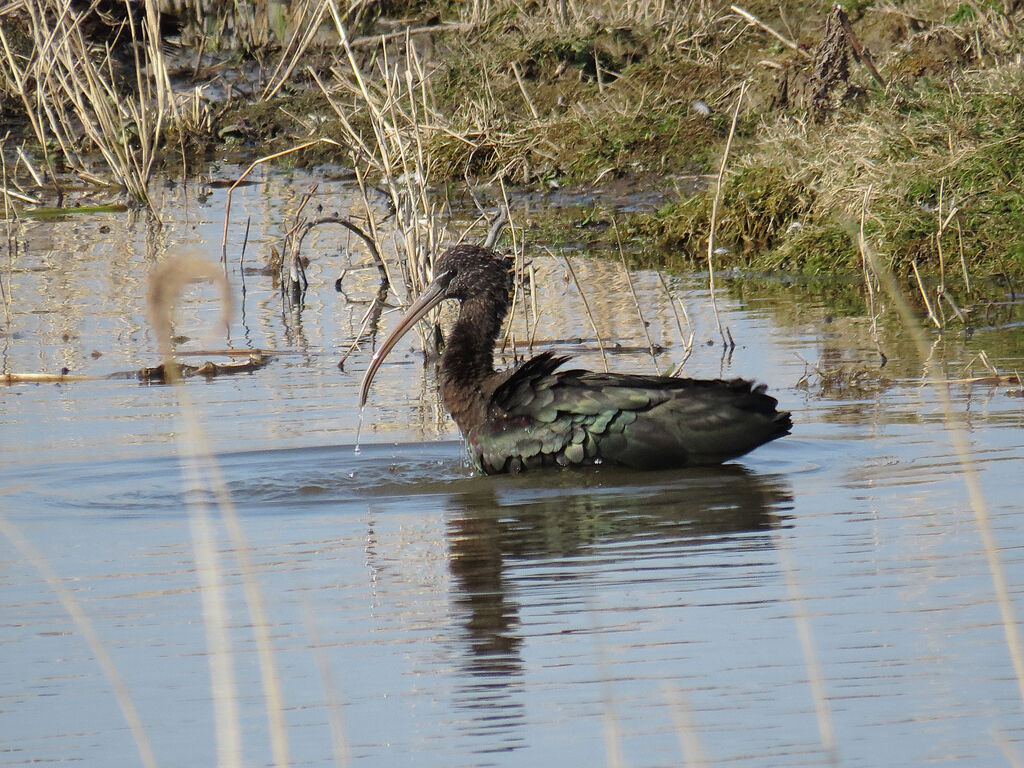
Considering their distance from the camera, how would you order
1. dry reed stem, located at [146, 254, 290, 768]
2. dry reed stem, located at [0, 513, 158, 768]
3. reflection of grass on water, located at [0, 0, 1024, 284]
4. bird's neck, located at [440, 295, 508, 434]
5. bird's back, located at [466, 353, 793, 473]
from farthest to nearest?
reflection of grass on water, located at [0, 0, 1024, 284] < bird's neck, located at [440, 295, 508, 434] < bird's back, located at [466, 353, 793, 473] < dry reed stem, located at [0, 513, 158, 768] < dry reed stem, located at [146, 254, 290, 768]

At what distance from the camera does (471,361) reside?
8406 mm

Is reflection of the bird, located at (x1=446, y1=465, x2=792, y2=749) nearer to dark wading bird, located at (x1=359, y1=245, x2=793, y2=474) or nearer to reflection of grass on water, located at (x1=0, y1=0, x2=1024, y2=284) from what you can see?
dark wading bird, located at (x1=359, y1=245, x2=793, y2=474)

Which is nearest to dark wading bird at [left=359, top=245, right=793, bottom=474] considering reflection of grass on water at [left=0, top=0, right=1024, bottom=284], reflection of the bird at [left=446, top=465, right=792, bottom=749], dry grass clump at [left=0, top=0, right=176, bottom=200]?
reflection of the bird at [left=446, top=465, right=792, bottom=749]

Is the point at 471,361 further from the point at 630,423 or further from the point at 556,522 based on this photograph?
the point at 556,522

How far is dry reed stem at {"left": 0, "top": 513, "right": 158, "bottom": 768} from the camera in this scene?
412 cm

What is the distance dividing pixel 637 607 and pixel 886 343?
17.9ft

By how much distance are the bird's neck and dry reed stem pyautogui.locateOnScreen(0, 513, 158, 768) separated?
2093mm

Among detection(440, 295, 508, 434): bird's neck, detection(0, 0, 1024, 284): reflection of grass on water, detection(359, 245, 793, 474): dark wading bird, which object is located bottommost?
detection(359, 245, 793, 474): dark wading bird

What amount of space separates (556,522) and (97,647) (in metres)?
2.83

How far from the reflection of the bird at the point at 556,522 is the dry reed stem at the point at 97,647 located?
0.92 metres

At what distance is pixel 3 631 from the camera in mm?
5570

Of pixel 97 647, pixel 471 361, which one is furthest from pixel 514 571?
pixel 471 361

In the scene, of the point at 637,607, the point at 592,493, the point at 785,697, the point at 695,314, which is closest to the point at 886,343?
the point at 695,314

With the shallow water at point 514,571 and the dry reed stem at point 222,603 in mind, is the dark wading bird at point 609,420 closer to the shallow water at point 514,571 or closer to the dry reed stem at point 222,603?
the shallow water at point 514,571
